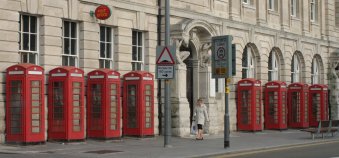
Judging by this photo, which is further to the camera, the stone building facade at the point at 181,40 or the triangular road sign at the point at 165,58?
the stone building facade at the point at 181,40

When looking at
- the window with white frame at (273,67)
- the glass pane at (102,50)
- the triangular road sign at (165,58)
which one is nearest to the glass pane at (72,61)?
the glass pane at (102,50)

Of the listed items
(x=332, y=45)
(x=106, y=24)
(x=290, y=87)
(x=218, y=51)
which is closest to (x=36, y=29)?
(x=106, y=24)

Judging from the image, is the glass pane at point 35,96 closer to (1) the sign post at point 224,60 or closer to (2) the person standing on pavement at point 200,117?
(1) the sign post at point 224,60

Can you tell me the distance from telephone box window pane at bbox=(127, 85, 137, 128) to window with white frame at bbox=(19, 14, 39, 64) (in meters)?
4.40

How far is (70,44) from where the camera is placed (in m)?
22.9

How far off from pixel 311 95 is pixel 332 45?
23.4 ft

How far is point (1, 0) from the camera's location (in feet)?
65.4

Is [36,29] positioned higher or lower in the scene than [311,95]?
higher

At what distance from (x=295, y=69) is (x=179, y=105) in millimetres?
14858

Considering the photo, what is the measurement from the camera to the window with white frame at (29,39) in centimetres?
2091

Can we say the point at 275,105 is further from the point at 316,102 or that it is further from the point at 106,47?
the point at 106,47

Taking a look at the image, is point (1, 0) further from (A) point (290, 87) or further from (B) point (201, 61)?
(A) point (290, 87)

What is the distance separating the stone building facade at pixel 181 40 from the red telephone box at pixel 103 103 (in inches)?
30.6

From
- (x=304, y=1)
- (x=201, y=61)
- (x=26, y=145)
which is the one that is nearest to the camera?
(x=26, y=145)
